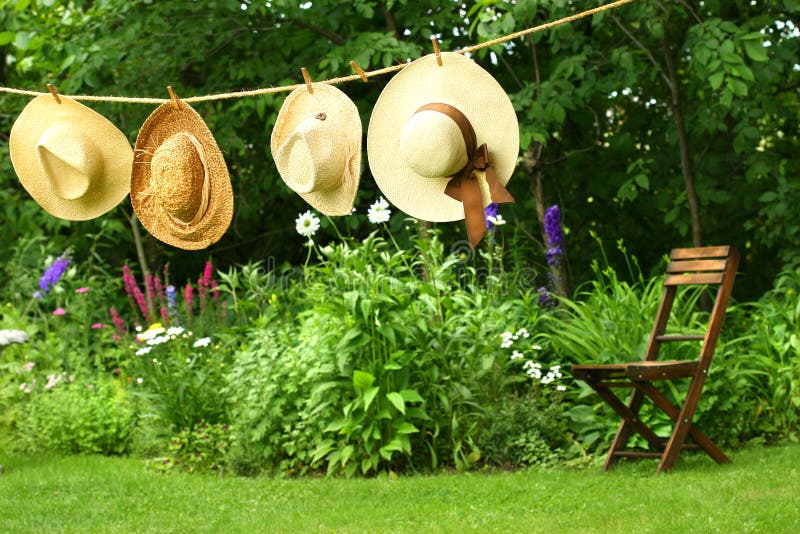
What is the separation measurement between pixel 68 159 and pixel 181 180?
464 mm

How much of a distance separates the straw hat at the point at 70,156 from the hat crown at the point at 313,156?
2.26ft

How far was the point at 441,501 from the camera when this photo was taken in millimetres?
4742

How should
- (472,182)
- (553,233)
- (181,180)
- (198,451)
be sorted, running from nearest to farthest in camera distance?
(472,182) < (181,180) < (198,451) < (553,233)

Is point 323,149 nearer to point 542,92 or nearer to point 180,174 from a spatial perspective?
point 180,174

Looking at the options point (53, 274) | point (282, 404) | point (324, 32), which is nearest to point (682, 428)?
point (282, 404)

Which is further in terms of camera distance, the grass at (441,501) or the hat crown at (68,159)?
the grass at (441,501)

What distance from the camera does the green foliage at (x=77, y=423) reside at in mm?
6582

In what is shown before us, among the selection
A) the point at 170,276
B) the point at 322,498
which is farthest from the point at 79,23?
the point at 322,498

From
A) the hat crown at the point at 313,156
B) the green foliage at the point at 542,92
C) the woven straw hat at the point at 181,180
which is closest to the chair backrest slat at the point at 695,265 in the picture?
the green foliage at the point at 542,92

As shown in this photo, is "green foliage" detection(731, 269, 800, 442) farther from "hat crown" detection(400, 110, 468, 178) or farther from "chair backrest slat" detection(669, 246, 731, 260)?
"hat crown" detection(400, 110, 468, 178)

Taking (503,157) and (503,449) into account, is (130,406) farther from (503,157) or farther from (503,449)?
(503,157)

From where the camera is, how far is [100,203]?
12.6 ft

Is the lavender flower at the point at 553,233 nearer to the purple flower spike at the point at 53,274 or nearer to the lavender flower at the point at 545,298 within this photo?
the lavender flower at the point at 545,298

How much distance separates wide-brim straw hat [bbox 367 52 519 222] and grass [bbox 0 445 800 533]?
155 cm
